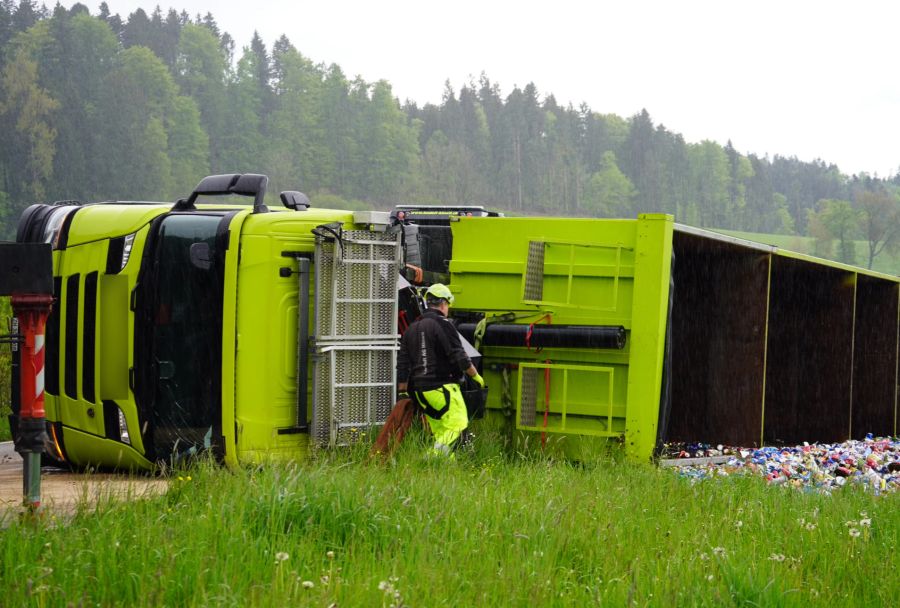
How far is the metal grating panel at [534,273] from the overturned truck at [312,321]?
13mm

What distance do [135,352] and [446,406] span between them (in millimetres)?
2536

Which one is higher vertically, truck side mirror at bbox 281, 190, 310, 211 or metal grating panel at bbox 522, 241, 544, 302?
truck side mirror at bbox 281, 190, 310, 211

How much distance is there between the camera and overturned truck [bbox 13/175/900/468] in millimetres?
9406

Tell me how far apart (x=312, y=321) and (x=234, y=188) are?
141 cm

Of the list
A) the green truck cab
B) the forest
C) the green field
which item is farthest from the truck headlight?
the green field

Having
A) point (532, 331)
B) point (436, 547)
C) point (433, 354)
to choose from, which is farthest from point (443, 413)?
point (436, 547)

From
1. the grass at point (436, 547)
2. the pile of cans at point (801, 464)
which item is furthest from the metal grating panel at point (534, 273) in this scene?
the grass at point (436, 547)

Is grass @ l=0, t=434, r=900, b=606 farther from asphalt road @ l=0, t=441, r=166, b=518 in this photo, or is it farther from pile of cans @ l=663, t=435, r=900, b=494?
pile of cans @ l=663, t=435, r=900, b=494

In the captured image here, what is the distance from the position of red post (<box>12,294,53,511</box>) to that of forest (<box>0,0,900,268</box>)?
7081cm

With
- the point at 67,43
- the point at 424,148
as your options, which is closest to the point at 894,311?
the point at 67,43

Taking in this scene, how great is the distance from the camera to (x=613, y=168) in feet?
436

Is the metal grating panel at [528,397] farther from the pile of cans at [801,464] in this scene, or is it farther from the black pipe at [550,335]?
the pile of cans at [801,464]

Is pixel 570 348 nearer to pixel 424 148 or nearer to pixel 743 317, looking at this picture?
pixel 743 317

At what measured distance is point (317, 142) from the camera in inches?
4473
